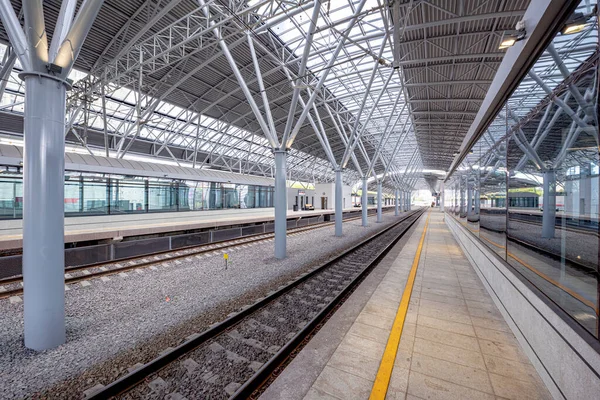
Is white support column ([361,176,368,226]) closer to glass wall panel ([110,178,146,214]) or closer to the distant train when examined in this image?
the distant train

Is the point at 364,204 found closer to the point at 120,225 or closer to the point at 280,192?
the point at 280,192

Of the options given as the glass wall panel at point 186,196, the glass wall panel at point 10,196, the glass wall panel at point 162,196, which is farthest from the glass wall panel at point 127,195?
the glass wall panel at point 10,196

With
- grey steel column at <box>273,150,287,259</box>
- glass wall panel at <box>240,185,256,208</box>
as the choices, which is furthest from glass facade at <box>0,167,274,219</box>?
grey steel column at <box>273,150,287,259</box>

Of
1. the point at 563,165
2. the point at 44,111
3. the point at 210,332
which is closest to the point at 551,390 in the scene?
the point at 563,165

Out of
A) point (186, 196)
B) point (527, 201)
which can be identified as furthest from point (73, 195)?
point (527, 201)

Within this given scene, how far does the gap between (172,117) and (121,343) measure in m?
24.5

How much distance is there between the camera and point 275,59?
1259cm

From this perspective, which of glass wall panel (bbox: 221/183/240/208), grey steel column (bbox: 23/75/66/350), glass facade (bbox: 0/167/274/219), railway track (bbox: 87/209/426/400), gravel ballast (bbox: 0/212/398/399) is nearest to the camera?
railway track (bbox: 87/209/426/400)

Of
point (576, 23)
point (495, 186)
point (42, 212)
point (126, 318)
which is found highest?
point (576, 23)

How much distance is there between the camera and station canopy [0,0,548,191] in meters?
9.66

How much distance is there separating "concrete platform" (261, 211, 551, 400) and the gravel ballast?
6.88ft

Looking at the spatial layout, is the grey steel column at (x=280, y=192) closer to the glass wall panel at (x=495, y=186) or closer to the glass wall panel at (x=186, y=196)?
the glass wall panel at (x=495, y=186)

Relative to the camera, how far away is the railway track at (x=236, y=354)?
2687 mm

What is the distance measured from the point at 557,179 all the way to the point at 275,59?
1249cm
